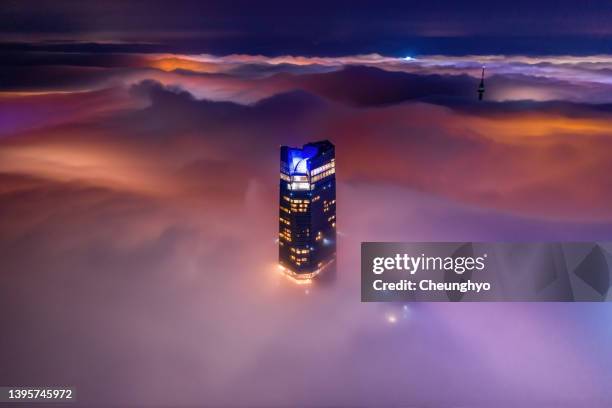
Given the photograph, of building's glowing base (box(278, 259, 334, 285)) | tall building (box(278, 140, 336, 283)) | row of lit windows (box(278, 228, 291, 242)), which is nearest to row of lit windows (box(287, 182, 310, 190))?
tall building (box(278, 140, 336, 283))

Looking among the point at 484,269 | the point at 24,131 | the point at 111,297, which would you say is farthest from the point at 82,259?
the point at 484,269

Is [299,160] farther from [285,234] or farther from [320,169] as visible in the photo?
[285,234]

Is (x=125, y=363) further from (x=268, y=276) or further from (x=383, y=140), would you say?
(x=383, y=140)

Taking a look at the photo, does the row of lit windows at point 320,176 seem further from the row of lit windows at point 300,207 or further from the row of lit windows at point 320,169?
the row of lit windows at point 300,207

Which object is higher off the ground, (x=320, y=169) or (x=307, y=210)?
(x=320, y=169)

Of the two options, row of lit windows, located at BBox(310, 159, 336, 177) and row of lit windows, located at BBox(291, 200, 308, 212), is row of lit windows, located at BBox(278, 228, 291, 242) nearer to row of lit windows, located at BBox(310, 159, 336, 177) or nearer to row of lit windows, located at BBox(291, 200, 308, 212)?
row of lit windows, located at BBox(291, 200, 308, 212)

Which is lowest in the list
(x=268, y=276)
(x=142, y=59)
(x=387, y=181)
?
(x=268, y=276)

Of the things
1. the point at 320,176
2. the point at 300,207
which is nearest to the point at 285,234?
the point at 300,207

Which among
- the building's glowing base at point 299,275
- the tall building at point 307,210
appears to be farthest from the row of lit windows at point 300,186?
the building's glowing base at point 299,275
